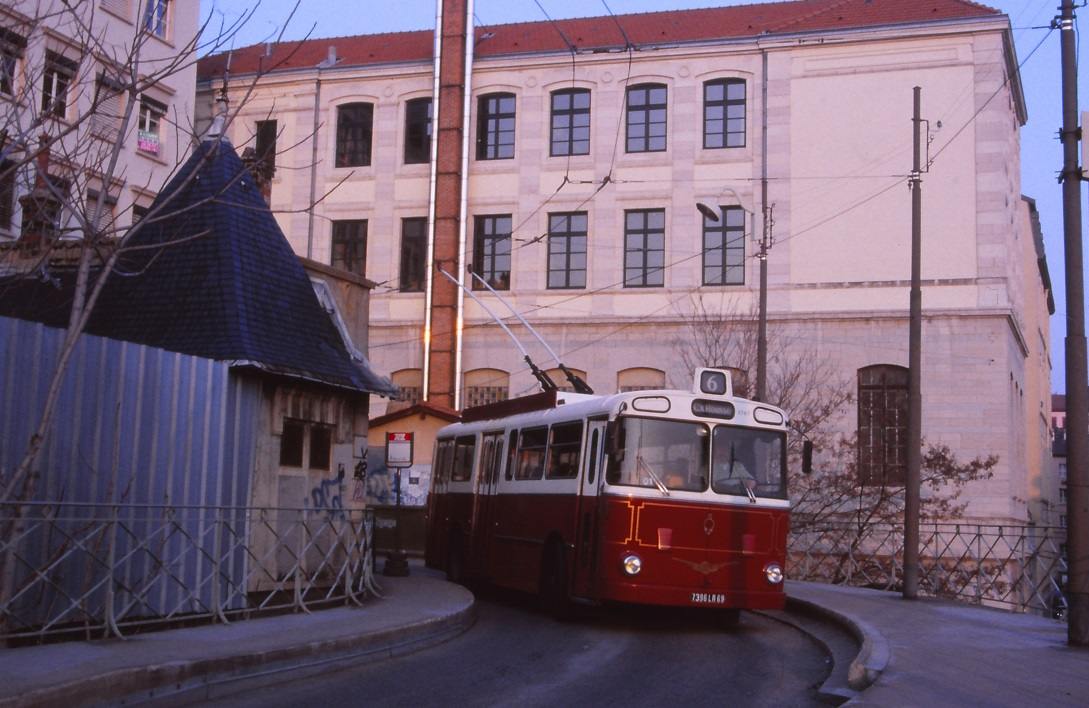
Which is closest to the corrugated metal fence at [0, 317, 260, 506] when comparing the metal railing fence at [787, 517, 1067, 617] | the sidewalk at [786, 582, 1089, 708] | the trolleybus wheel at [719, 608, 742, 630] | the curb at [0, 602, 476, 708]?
the curb at [0, 602, 476, 708]

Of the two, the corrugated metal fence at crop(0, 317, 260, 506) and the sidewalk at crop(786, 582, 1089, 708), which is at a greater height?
the corrugated metal fence at crop(0, 317, 260, 506)

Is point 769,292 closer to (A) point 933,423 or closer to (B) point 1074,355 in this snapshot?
(A) point 933,423

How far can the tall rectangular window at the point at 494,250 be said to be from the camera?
4091cm

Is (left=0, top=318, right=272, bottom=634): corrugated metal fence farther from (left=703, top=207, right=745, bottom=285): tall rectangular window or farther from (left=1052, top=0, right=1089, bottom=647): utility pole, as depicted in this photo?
(left=703, top=207, right=745, bottom=285): tall rectangular window

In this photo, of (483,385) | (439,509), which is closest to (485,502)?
(439,509)

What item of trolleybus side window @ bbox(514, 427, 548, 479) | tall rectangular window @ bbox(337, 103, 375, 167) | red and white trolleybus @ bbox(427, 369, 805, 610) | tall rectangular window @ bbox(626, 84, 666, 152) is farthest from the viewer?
tall rectangular window @ bbox(337, 103, 375, 167)

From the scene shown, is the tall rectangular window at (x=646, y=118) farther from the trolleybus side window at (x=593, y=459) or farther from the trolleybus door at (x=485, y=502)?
the trolleybus side window at (x=593, y=459)

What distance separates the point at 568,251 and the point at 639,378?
462 centimetres

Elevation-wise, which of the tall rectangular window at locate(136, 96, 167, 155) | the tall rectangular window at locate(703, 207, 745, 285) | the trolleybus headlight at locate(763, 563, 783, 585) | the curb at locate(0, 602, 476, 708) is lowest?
the curb at locate(0, 602, 476, 708)

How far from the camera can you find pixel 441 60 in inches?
Result: 1634

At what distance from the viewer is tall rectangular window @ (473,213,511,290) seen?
4091 centimetres

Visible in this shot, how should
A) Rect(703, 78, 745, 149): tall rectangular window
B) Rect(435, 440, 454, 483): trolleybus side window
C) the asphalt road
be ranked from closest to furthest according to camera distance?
1. the asphalt road
2. Rect(435, 440, 454, 483): trolleybus side window
3. Rect(703, 78, 745, 149): tall rectangular window

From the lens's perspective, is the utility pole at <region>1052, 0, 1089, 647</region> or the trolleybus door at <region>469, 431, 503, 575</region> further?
the trolleybus door at <region>469, 431, 503, 575</region>

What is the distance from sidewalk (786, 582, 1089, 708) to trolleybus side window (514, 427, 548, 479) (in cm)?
445
